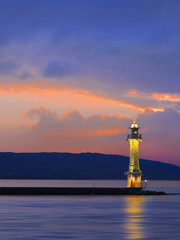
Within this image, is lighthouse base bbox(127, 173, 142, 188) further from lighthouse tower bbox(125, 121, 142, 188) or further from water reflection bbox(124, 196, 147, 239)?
water reflection bbox(124, 196, 147, 239)

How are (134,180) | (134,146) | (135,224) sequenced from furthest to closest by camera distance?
(134,180)
(134,146)
(135,224)

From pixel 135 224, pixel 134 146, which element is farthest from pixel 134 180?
pixel 135 224

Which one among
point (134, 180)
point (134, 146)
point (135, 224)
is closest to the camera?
point (135, 224)

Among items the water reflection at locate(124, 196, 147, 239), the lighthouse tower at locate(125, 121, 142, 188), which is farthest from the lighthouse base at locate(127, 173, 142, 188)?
the water reflection at locate(124, 196, 147, 239)

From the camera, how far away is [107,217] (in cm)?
5362

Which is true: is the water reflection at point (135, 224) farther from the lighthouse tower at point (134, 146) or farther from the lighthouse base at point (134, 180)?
the lighthouse base at point (134, 180)

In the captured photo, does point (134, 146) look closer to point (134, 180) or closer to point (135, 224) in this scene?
point (134, 180)

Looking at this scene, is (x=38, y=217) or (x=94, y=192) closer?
(x=38, y=217)

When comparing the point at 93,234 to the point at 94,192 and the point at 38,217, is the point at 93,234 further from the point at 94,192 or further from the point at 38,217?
the point at 94,192

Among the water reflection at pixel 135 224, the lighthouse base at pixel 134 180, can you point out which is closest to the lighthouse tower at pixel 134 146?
the lighthouse base at pixel 134 180

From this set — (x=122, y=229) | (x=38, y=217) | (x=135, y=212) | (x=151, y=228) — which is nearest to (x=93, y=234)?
(x=122, y=229)

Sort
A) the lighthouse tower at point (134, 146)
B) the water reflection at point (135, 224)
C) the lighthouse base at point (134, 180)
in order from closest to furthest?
the water reflection at point (135, 224) < the lighthouse tower at point (134, 146) < the lighthouse base at point (134, 180)

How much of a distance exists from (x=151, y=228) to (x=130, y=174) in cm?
5474

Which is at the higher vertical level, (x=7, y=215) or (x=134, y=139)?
(x=134, y=139)
